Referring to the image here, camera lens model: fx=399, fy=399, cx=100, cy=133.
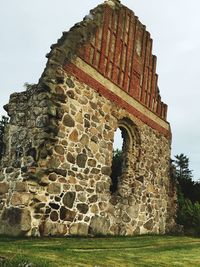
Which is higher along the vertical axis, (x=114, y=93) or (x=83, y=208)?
(x=114, y=93)

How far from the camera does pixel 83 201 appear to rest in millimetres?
11062

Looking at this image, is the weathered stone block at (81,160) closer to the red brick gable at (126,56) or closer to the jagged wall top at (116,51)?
the jagged wall top at (116,51)

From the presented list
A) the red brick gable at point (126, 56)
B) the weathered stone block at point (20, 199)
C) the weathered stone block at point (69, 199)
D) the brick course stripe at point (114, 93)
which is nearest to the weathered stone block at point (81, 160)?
the weathered stone block at point (69, 199)

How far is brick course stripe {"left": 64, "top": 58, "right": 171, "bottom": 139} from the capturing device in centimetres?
1148

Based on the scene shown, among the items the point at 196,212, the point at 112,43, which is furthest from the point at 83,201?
the point at 196,212

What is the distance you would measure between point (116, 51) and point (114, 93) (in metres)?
1.58

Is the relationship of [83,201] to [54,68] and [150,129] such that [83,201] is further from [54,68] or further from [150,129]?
[150,129]

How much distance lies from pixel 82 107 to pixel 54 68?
1444 mm

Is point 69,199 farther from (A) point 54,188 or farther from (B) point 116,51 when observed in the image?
(B) point 116,51

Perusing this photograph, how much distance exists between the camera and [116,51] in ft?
44.5

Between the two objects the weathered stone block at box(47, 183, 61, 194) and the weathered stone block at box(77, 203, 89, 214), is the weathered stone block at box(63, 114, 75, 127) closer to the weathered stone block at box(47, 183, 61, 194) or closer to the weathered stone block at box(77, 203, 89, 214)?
the weathered stone block at box(47, 183, 61, 194)

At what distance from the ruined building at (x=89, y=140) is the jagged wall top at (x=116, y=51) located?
0.03 meters

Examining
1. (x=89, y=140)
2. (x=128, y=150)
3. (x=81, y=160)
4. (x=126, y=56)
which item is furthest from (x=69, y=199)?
(x=126, y=56)

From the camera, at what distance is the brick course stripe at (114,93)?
11.5 m
